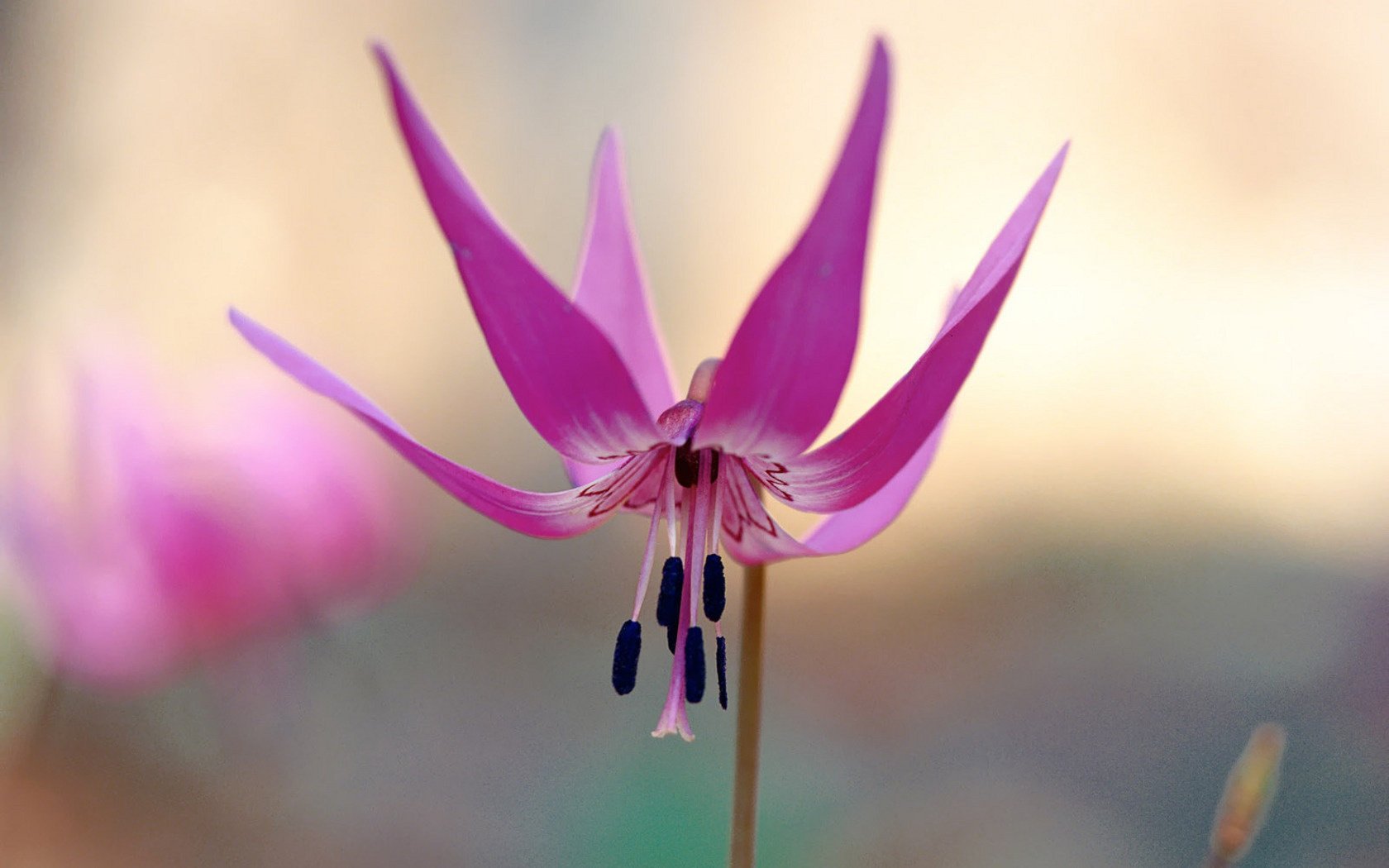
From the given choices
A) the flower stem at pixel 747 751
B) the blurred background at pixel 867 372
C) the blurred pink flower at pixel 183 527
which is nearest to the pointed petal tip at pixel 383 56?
the flower stem at pixel 747 751

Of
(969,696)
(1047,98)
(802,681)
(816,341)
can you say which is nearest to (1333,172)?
(1047,98)

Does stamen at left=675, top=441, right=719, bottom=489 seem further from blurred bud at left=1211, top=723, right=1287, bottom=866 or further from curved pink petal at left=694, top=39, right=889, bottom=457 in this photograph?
blurred bud at left=1211, top=723, right=1287, bottom=866

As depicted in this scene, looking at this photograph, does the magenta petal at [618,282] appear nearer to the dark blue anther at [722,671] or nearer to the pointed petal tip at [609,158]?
the pointed petal tip at [609,158]

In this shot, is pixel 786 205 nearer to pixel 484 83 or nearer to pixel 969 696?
pixel 484 83

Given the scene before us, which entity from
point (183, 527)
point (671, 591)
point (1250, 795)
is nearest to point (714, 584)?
point (671, 591)

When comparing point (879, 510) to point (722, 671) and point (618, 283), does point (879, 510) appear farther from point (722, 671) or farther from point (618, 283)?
point (618, 283)

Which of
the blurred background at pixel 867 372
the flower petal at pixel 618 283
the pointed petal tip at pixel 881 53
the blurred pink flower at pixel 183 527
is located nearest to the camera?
the pointed petal tip at pixel 881 53
